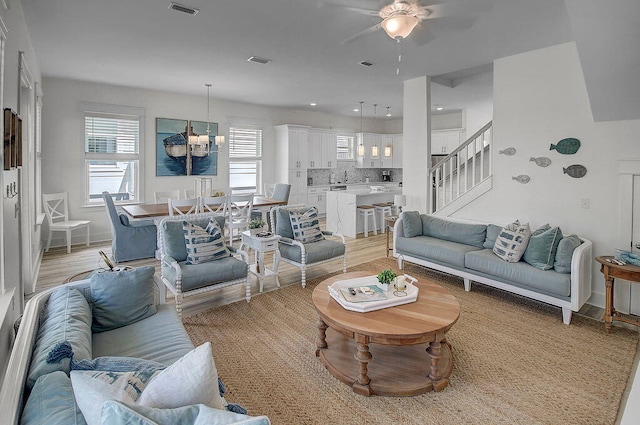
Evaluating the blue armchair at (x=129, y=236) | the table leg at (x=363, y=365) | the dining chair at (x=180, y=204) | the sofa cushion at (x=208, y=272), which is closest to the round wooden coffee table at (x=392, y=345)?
A: the table leg at (x=363, y=365)

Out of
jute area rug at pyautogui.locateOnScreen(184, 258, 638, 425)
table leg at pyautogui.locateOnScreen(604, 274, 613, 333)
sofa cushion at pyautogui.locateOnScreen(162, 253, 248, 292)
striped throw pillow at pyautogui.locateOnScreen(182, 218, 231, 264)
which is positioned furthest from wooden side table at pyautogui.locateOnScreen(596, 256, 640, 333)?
striped throw pillow at pyautogui.locateOnScreen(182, 218, 231, 264)

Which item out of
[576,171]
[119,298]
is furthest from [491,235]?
[119,298]

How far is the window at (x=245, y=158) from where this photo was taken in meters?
8.40

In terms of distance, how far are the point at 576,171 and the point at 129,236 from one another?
19.5 ft

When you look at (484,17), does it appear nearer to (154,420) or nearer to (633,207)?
(633,207)

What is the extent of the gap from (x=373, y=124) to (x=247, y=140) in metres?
4.57

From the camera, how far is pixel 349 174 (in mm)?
10992

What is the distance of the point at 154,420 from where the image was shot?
1.03 meters

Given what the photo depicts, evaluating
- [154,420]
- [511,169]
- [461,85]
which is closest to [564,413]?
[154,420]

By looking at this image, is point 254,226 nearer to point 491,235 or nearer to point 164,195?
point 491,235

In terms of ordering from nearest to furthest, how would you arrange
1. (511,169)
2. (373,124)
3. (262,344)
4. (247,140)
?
(262,344)
(511,169)
(247,140)
(373,124)

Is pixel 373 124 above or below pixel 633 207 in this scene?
above

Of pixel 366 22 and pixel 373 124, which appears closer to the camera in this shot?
pixel 366 22

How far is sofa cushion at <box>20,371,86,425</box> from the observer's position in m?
1.12
